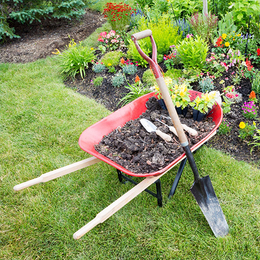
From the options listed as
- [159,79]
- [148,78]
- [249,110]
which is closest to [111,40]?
[148,78]

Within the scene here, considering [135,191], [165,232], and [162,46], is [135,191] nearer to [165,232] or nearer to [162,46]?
[165,232]

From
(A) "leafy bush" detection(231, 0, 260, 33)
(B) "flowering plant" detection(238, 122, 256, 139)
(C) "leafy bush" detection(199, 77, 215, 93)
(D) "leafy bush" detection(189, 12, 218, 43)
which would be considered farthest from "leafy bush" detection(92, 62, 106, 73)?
(B) "flowering plant" detection(238, 122, 256, 139)

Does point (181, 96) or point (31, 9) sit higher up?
point (31, 9)

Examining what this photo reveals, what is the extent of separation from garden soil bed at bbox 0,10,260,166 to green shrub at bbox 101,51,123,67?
22 centimetres

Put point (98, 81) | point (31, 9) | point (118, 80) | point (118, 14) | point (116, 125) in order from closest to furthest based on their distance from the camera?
point (116, 125) < point (118, 80) < point (98, 81) < point (118, 14) < point (31, 9)

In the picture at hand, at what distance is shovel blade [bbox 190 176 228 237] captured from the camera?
5.87 ft

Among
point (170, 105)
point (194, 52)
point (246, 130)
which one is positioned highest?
point (170, 105)

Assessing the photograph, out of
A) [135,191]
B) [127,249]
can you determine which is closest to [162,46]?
[135,191]

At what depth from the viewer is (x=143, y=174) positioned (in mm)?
1593

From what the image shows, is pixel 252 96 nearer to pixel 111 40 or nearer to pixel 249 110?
pixel 249 110

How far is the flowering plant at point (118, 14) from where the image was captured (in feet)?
14.2

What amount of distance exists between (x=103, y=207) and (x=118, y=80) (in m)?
2.10

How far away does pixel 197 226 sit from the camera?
75.0 inches

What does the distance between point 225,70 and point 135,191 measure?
2407mm
